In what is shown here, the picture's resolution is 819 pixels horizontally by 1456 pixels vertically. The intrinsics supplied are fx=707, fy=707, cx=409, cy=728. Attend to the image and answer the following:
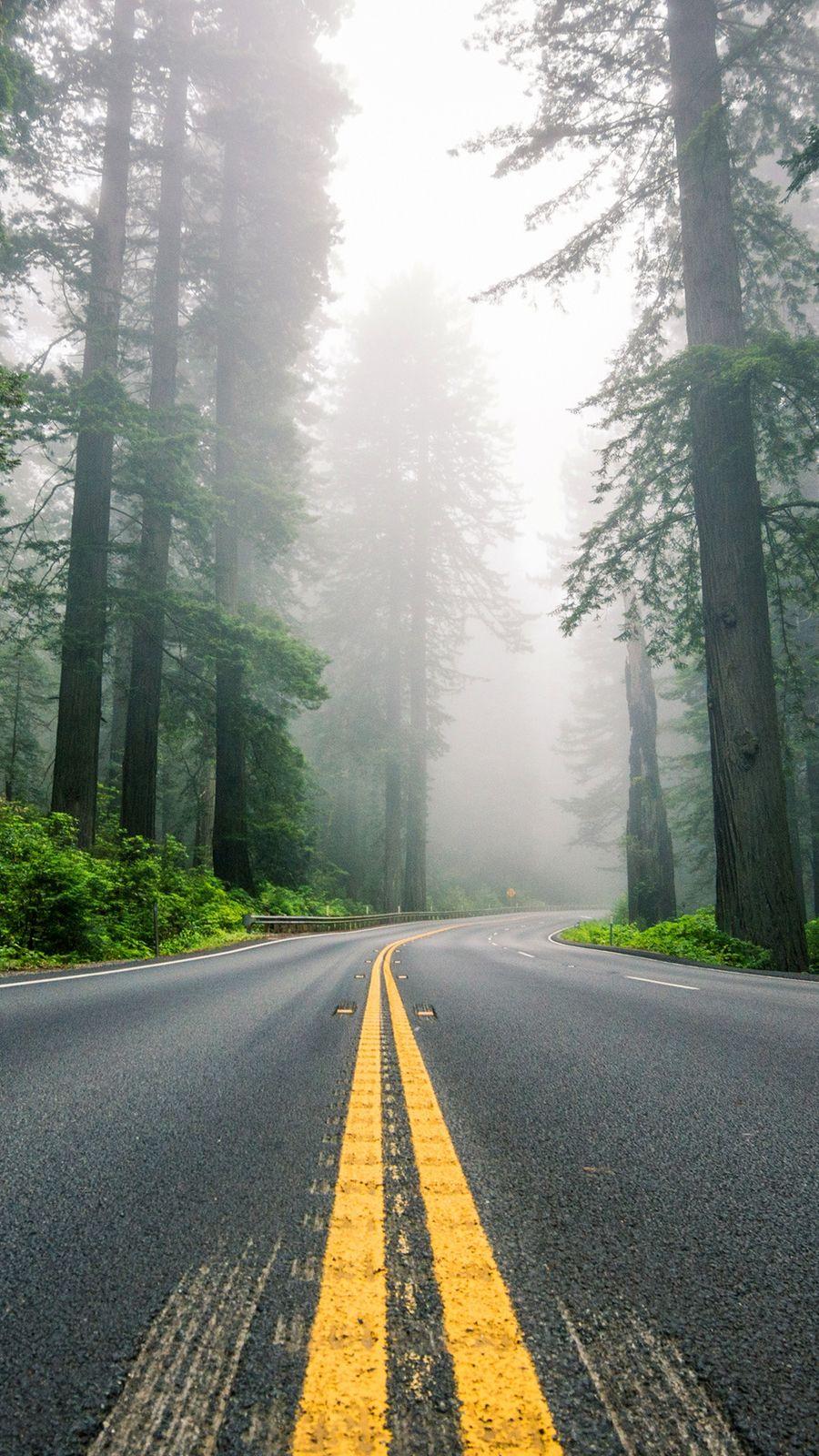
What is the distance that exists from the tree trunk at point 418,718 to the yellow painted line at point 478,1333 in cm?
2961

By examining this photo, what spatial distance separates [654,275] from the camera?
47.3 ft

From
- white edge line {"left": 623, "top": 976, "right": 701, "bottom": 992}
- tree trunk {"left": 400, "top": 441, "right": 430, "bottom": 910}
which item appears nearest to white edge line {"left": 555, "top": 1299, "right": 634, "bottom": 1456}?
white edge line {"left": 623, "top": 976, "right": 701, "bottom": 992}

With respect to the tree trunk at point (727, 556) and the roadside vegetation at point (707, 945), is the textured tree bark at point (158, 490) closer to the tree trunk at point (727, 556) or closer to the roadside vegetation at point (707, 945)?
the tree trunk at point (727, 556)

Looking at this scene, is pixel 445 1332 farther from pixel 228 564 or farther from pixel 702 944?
pixel 228 564

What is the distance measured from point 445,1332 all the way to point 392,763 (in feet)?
96.6

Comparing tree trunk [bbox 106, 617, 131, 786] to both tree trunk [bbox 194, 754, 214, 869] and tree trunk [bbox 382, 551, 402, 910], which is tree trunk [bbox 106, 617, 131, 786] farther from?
tree trunk [bbox 382, 551, 402, 910]

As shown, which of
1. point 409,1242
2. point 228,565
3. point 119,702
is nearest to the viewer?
point 409,1242

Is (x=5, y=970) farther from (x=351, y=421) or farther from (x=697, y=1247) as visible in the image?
(x=351, y=421)

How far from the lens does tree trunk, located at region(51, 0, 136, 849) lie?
12961 mm

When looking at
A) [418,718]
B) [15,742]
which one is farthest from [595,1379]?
[418,718]

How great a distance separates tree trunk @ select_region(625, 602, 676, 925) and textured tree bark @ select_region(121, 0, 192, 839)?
12.5m

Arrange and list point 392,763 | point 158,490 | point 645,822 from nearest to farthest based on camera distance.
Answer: point 158,490 → point 645,822 → point 392,763

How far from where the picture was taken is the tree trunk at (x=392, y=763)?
1169 inches

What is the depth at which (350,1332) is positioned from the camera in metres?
1.20
